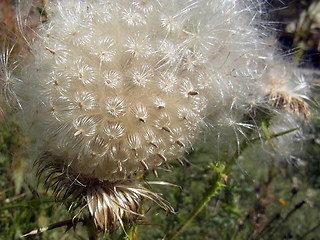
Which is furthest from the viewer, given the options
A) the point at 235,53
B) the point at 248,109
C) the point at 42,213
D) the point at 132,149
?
the point at 42,213

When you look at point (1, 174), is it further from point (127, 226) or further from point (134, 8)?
point (134, 8)

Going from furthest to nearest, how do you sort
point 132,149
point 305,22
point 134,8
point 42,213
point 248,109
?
1. point 305,22
2. point 42,213
3. point 248,109
4. point 134,8
5. point 132,149

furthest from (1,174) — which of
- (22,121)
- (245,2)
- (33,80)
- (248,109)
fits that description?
(245,2)

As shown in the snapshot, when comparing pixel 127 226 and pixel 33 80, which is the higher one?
pixel 33 80

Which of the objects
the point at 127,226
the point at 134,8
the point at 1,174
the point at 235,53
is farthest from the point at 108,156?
the point at 1,174

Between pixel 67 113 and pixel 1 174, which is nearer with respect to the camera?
pixel 67 113

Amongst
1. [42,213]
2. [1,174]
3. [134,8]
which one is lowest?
[42,213]
